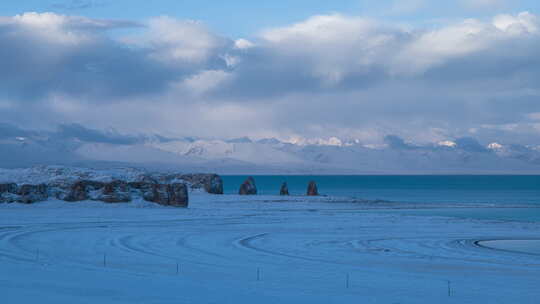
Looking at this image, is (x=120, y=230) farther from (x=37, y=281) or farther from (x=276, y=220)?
(x=37, y=281)

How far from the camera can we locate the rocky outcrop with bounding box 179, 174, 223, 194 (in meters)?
88.0

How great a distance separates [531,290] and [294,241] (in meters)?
12.4

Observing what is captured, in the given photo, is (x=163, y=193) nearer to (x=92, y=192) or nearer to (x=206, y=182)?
(x=92, y=192)

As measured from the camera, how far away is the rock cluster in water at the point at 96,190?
42438mm

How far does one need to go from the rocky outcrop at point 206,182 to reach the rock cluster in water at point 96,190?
37847 mm

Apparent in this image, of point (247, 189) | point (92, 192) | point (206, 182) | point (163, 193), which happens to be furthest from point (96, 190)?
point (247, 189)

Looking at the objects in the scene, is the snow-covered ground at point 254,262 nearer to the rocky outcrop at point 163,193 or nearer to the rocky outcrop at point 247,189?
the rocky outcrop at point 163,193

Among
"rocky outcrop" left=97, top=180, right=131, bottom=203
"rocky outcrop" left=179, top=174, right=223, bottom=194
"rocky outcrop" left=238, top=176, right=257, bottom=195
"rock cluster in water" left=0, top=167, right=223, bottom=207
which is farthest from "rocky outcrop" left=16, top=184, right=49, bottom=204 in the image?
"rocky outcrop" left=238, top=176, right=257, bottom=195

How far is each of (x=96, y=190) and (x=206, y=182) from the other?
4380 cm

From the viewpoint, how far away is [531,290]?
14.7 m

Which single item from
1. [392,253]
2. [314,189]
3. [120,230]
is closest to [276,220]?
[120,230]

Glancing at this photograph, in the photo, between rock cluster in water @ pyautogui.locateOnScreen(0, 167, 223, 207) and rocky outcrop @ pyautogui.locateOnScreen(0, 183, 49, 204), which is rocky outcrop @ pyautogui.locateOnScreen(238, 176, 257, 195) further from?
rocky outcrop @ pyautogui.locateOnScreen(0, 183, 49, 204)

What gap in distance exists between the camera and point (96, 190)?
148ft

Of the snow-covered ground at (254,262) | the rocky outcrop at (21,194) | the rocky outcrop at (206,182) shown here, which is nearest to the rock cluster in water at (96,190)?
the rocky outcrop at (21,194)
